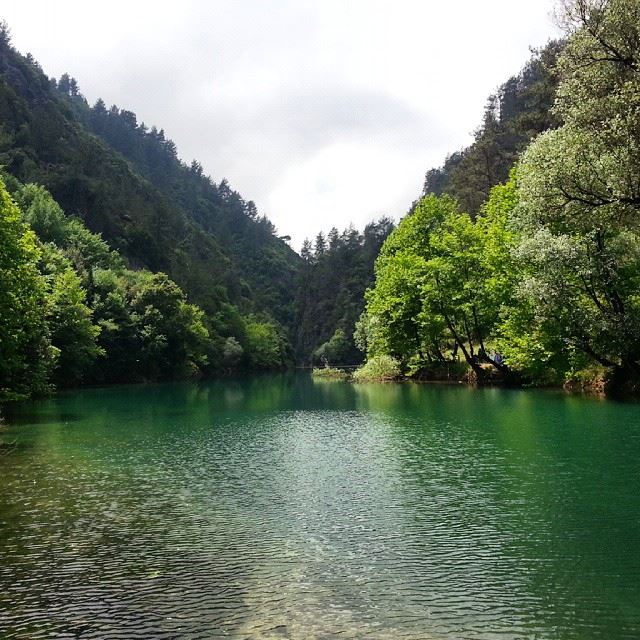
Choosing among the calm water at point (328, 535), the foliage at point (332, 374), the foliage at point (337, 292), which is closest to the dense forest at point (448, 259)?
the foliage at point (332, 374)

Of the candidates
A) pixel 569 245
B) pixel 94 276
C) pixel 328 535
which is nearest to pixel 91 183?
pixel 94 276

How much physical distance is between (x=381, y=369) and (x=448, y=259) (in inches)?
700

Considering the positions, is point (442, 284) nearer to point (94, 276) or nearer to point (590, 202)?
point (590, 202)

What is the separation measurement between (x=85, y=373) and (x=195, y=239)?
10047 cm

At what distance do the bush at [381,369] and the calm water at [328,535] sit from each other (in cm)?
4121

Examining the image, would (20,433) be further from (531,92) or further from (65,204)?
(65,204)

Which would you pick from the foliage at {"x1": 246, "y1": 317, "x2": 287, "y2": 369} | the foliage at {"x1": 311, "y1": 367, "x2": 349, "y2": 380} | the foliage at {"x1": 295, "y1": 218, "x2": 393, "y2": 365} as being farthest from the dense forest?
the foliage at {"x1": 295, "y1": 218, "x2": 393, "y2": 365}

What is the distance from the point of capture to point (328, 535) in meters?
13.2

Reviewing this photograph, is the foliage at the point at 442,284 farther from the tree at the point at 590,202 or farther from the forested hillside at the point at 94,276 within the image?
the forested hillside at the point at 94,276

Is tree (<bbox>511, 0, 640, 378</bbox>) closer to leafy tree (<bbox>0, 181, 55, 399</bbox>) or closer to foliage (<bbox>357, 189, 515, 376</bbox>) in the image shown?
foliage (<bbox>357, 189, 515, 376</bbox>)

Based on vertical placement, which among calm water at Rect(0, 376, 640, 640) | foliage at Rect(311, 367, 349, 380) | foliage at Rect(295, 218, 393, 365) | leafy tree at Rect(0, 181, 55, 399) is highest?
foliage at Rect(295, 218, 393, 365)

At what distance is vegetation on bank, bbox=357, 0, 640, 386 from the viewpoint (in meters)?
28.9

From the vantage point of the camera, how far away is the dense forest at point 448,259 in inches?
1196

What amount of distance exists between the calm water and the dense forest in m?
11.5
